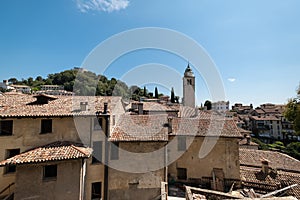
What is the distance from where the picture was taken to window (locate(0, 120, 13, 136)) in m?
9.78

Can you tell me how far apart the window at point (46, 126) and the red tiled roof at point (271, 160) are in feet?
62.1

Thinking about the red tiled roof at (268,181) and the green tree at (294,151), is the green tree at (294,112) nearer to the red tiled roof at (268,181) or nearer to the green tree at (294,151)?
the red tiled roof at (268,181)

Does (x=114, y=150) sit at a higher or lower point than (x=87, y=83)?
lower

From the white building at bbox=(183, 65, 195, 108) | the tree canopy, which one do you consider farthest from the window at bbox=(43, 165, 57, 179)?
the white building at bbox=(183, 65, 195, 108)

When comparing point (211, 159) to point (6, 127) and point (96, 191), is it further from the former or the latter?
point (6, 127)

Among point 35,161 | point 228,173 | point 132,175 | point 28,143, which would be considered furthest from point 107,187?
point 228,173

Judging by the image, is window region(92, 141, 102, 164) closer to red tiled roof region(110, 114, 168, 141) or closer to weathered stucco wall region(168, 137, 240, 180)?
red tiled roof region(110, 114, 168, 141)

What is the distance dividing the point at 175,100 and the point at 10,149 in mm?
52076

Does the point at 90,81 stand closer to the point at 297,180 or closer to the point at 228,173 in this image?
the point at 228,173

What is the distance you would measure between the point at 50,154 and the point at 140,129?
6.25 meters

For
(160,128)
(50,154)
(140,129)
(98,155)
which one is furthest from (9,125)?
(160,128)

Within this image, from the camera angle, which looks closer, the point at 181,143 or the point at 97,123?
the point at 97,123

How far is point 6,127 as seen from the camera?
32.2 ft

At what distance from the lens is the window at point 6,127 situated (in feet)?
32.1
